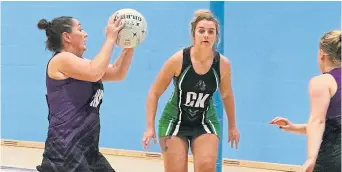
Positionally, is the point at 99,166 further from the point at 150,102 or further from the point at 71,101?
the point at 150,102

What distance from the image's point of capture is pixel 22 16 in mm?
8102

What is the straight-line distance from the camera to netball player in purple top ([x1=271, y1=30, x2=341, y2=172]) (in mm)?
3432

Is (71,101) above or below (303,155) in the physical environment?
above

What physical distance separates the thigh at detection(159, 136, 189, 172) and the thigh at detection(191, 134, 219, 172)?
9 centimetres

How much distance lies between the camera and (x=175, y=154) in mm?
4715

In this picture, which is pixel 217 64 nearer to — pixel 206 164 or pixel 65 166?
pixel 206 164

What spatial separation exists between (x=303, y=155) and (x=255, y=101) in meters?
0.79

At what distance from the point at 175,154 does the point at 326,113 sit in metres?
1.52

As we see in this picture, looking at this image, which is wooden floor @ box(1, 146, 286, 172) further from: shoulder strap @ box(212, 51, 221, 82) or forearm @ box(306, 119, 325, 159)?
forearm @ box(306, 119, 325, 159)

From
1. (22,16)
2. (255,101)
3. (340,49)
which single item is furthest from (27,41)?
(340,49)

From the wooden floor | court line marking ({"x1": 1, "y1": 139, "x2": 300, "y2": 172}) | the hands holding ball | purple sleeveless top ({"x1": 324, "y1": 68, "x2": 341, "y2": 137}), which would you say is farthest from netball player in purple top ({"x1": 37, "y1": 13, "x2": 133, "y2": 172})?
court line marking ({"x1": 1, "y1": 139, "x2": 300, "y2": 172})

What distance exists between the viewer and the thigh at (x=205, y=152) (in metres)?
4.71

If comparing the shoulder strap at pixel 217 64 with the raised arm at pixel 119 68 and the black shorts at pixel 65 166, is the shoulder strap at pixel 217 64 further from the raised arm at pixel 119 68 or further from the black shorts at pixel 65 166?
the black shorts at pixel 65 166

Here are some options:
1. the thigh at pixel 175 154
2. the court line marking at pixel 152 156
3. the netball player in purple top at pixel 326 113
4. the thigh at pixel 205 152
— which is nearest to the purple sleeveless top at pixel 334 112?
the netball player in purple top at pixel 326 113
